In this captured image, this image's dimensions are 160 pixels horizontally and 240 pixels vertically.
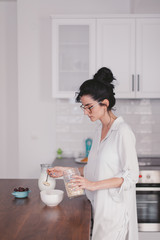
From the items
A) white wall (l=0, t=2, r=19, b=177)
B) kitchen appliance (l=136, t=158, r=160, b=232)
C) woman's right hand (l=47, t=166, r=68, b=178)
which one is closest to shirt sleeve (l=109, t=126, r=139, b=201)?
woman's right hand (l=47, t=166, r=68, b=178)

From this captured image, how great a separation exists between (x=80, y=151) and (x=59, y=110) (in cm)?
54

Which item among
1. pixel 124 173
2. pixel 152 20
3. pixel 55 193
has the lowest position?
pixel 55 193

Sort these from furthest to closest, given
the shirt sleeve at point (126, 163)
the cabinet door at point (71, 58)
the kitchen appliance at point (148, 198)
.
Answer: the cabinet door at point (71, 58) → the kitchen appliance at point (148, 198) → the shirt sleeve at point (126, 163)

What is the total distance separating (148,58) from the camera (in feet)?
10.6

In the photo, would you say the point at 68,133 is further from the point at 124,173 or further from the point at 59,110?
the point at 124,173

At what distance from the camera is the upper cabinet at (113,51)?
3.21 meters

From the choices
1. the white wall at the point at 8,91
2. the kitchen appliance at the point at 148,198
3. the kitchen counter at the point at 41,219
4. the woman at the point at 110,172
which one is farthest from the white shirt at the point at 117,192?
the white wall at the point at 8,91

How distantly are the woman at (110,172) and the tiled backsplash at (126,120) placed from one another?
1.56 metres

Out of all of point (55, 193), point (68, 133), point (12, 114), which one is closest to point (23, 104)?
point (12, 114)

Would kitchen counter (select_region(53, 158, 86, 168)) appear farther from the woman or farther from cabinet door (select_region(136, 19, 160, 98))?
the woman

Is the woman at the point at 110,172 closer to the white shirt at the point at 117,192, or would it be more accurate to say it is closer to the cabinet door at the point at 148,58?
the white shirt at the point at 117,192

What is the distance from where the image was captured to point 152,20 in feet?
10.5

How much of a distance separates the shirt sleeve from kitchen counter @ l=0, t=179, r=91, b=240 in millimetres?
212

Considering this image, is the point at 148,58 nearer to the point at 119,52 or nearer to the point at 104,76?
the point at 119,52
